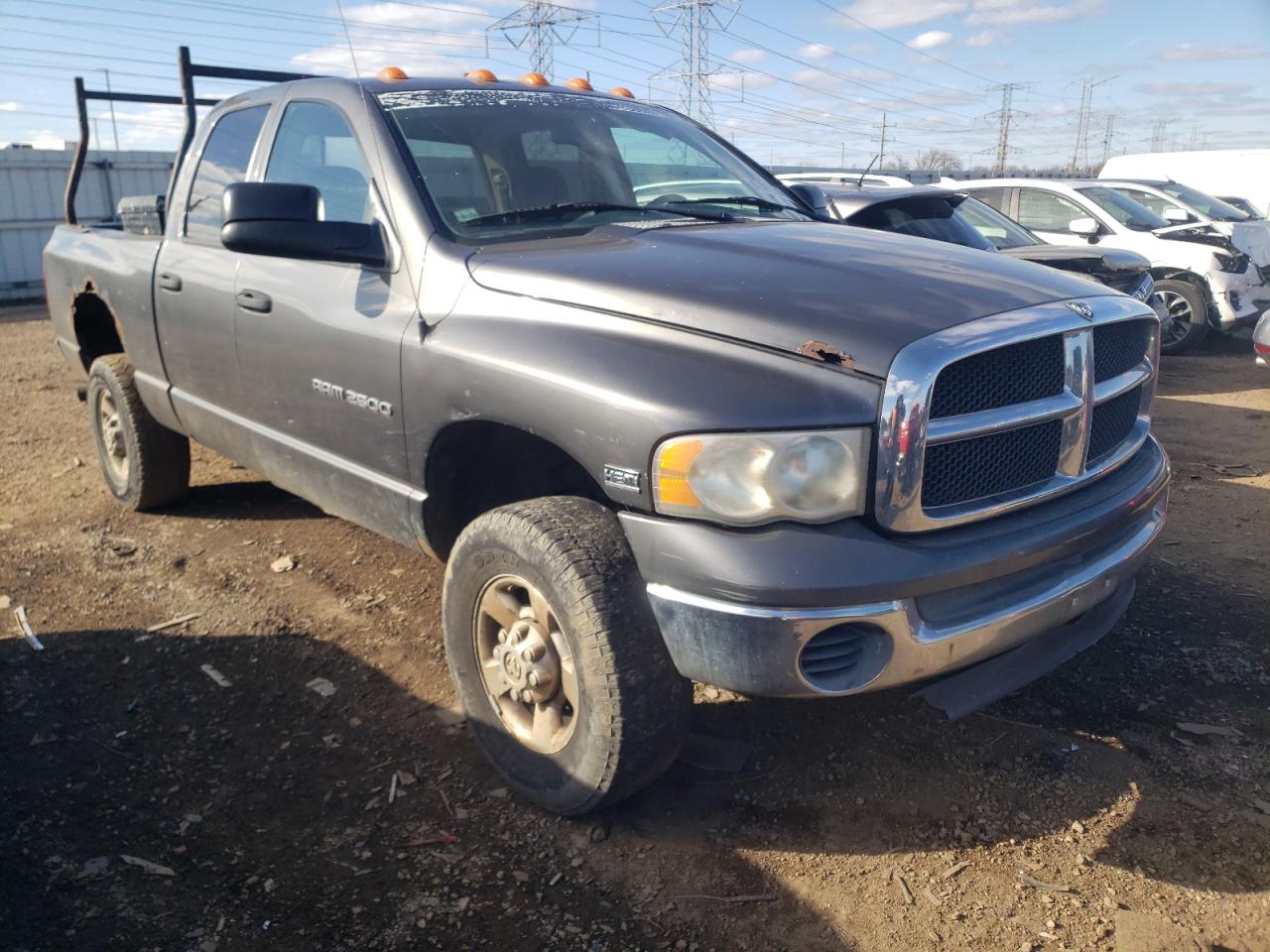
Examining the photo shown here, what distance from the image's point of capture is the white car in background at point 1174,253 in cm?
997

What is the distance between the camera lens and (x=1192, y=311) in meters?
10.1

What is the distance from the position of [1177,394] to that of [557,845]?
24.6ft

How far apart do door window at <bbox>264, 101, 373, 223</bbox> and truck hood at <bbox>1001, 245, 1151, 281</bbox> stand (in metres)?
4.96

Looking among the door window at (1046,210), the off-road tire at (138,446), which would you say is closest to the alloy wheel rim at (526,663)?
the off-road tire at (138,446)

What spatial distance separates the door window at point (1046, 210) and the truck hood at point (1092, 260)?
3.79 metres

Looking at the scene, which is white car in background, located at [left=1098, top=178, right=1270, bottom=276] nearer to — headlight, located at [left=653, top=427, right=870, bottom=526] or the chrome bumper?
the chrome bumper

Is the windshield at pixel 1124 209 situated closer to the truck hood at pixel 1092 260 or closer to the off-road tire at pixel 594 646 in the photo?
the truck hood at pixel 1092 260

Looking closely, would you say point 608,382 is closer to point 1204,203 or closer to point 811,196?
point 811,196

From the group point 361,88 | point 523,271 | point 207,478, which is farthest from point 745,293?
point 207,478

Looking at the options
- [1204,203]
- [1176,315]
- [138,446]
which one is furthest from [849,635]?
[1204,203]

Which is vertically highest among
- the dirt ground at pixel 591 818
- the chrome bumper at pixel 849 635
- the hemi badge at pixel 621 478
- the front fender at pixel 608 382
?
the front fender at pixel 608 382

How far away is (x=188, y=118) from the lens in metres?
5.15

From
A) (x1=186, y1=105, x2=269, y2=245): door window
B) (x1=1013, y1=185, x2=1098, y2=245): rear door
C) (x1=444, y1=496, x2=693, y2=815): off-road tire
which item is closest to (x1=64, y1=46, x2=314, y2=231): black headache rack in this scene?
(x1=186, y1=105, x2=269, y2=245): door window

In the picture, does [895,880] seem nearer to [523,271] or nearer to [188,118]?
[523,271]
